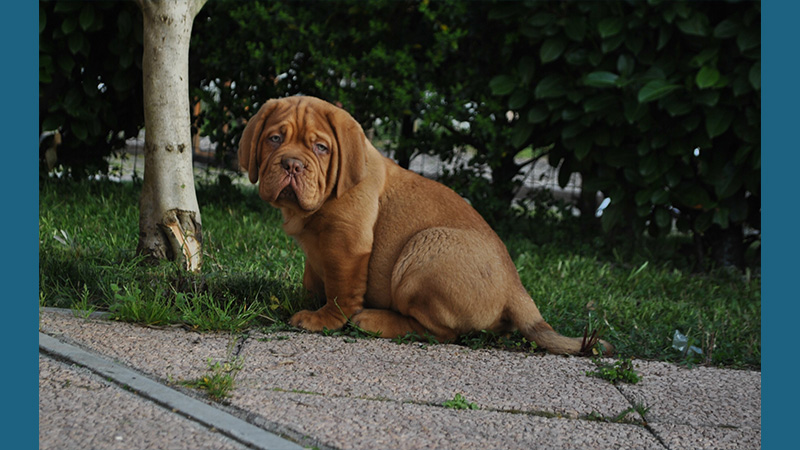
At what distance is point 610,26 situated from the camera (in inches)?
236

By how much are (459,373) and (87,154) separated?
5.54 meters

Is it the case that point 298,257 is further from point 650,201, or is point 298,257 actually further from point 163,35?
point 650,201

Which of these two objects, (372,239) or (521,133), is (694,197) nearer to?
(521,133)

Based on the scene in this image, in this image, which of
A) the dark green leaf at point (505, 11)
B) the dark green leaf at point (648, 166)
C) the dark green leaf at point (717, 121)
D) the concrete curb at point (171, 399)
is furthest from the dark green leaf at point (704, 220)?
the concrete curb at point (171, 399)

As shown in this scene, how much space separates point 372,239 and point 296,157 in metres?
0.60

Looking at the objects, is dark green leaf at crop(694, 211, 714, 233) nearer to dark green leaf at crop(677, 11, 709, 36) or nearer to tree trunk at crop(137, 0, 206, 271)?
dark green leaf at crop(677, 11, 709, 36)

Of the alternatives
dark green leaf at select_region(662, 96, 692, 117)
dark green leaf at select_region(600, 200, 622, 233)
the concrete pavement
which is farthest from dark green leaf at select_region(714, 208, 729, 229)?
the concrete pavement

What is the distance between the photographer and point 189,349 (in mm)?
3436

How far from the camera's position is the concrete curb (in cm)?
258

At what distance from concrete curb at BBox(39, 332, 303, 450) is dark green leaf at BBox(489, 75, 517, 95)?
13.9 feet

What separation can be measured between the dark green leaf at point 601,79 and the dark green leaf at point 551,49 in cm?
35

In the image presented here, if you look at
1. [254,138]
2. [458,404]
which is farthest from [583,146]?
[458,404]

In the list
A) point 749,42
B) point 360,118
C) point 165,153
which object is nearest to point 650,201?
point 749,42

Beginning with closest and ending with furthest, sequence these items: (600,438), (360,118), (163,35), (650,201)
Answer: (600,438) < (163,35) < (650,201) < (360,118)
